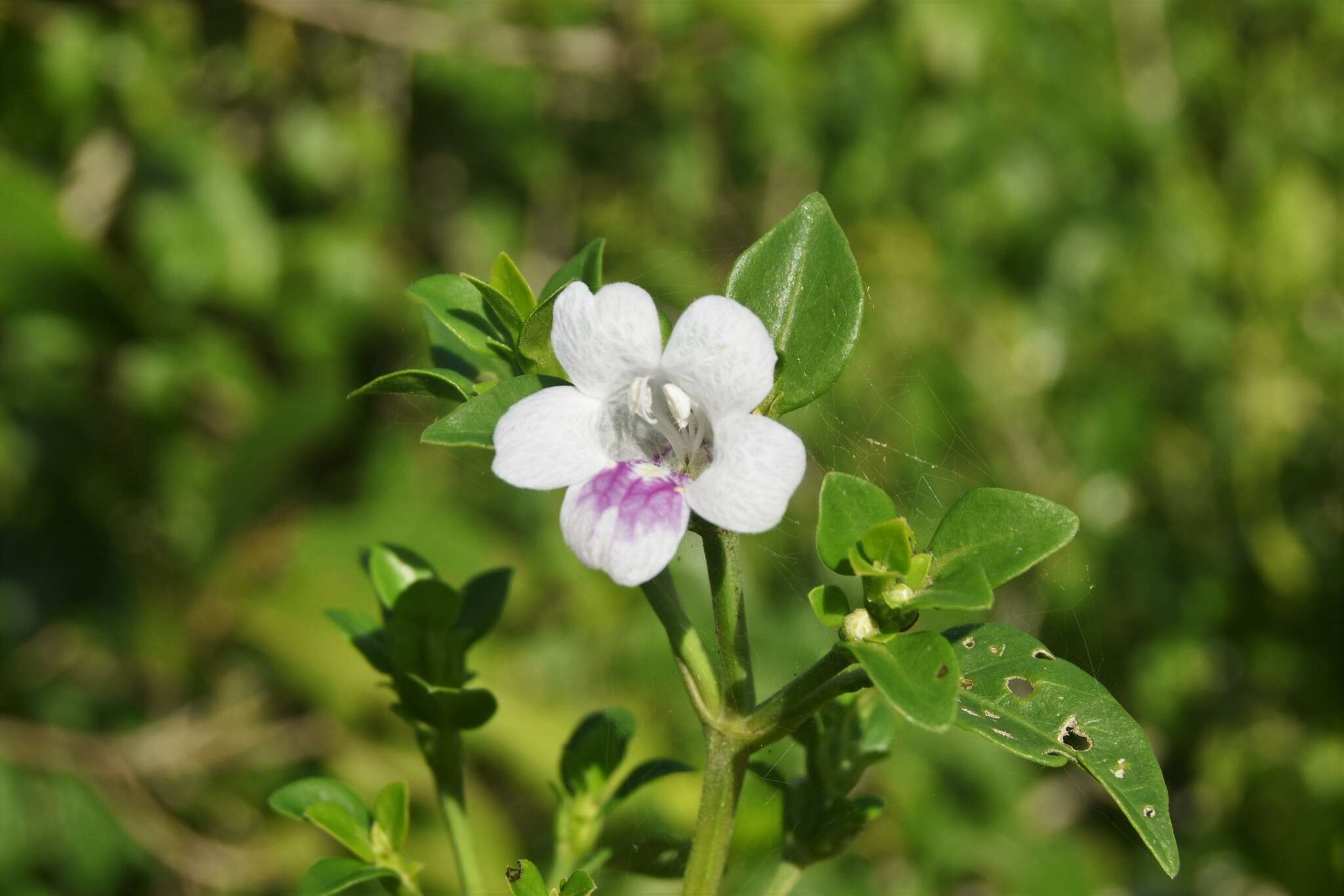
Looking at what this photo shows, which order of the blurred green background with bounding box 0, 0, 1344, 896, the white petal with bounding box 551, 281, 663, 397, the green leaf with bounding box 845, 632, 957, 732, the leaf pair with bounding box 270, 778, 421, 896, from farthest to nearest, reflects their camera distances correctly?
the blurred green background with bounding box 0, 0, 1344, 896, the leaf pair with bounding box 270, 778, 421, 896, the white petal with bounding box 551, 281, 663, 397, the green leaf with bounding box 845, 632, 957, 732

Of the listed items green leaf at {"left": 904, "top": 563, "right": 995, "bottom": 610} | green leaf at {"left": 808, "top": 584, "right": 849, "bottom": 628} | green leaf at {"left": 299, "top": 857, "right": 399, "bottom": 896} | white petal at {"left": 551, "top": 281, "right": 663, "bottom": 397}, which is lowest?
green leaf at {"left": 299, "top": 857, "right": 399, "bottom": 896}

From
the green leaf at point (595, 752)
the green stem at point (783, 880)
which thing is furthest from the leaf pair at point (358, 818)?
the green stem at point (783, 880)

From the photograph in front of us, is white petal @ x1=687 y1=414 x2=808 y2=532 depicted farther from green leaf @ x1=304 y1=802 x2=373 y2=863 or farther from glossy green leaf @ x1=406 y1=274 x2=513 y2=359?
green leaf @ x1=304 y1=802 x2=373 y2=863

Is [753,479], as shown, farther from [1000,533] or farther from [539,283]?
[539,283]

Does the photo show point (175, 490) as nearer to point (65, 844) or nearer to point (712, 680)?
point (65, 844)

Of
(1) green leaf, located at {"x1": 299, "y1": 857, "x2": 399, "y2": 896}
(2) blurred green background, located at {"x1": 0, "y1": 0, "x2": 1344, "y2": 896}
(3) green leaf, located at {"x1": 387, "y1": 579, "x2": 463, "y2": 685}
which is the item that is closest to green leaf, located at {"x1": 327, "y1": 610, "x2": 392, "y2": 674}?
(3) green leaf, located at {"x1": 387, "y1": 579, "x2": 463, "y2": 685}

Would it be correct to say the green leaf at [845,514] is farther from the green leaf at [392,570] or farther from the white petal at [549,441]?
the green leaf at [392,570]
